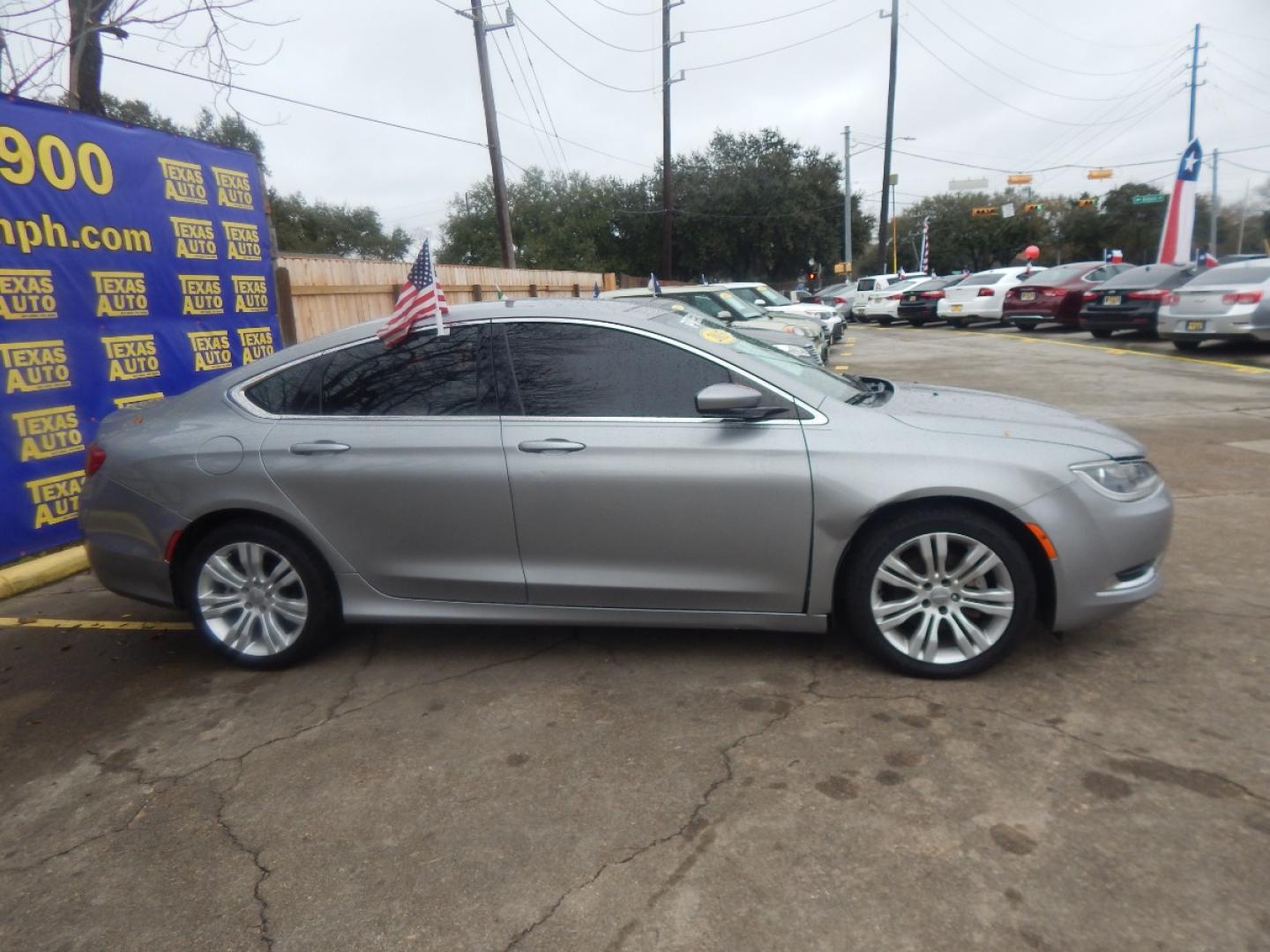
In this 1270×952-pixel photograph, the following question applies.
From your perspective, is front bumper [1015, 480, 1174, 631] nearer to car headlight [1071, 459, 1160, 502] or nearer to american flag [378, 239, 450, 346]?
car headlight [1071, 459, 1160, 502]

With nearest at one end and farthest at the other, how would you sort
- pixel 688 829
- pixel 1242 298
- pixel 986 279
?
pixel 688 829 < pixel 1242 298 < pixel 986 279

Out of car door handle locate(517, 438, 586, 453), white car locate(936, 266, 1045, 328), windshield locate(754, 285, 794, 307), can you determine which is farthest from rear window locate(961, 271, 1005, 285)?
car door handle locate(517, 438, 586, 453)

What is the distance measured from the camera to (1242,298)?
1366 cm

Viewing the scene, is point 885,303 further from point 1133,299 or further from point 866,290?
point 1133,299

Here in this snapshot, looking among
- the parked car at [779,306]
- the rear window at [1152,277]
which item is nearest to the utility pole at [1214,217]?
the rear window at [1152,277]

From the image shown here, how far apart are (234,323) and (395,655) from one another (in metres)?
4.60

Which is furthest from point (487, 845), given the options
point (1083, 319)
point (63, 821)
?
point (1083, 319)

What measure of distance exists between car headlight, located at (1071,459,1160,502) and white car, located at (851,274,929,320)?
25.8 m

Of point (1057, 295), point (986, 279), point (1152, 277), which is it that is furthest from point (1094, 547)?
point (986, 279)

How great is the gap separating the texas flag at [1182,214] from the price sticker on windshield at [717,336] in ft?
76.4

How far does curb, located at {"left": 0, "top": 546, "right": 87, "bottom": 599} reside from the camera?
18.7 ft

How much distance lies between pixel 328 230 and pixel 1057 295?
160 feet

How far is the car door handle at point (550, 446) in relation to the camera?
12.6 feet

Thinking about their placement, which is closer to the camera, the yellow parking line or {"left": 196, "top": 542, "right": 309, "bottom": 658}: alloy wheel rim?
{"left": 196, "top": 542, "right": 309, "bottom": 658}: alloy wheel rim
